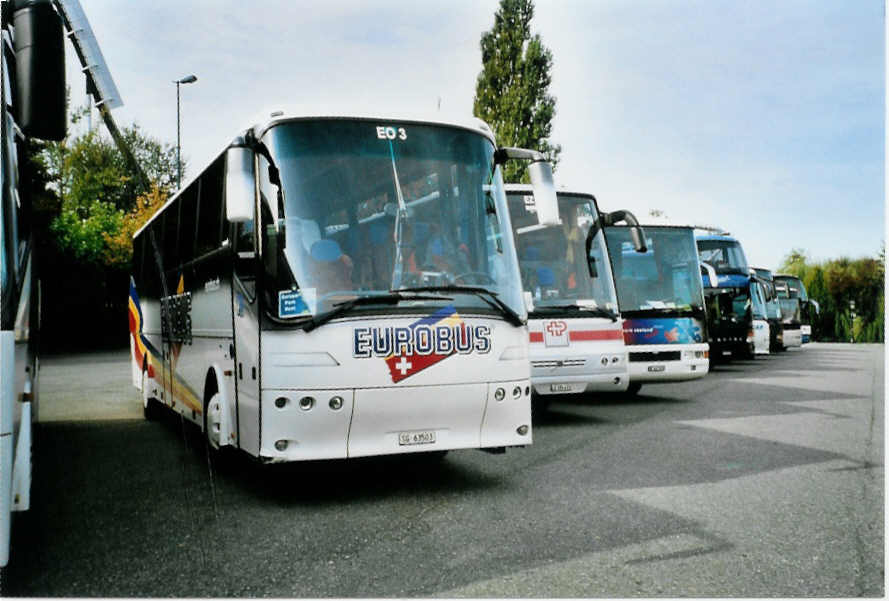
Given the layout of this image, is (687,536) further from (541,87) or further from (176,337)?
(541,87)

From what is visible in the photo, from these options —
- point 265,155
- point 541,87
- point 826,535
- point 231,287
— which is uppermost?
point 541,87

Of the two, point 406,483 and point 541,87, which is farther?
point 541,87

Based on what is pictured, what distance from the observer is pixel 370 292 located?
6.80 meters

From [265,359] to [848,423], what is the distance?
27.1ft

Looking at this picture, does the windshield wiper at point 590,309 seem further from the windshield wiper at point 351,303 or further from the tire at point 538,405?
the windshield wiper at point 351,303

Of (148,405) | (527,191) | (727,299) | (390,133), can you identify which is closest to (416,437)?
(390,133)

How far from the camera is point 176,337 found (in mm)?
10156

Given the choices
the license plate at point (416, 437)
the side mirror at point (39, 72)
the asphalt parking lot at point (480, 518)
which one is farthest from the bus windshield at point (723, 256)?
the side mirror at point (39, 72)

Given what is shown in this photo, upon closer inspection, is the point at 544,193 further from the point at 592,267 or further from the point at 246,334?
the point at 592,267

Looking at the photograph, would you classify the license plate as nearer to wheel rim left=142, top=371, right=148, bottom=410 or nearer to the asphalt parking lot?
the asphalt parking lot

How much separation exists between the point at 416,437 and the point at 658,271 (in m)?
9.33

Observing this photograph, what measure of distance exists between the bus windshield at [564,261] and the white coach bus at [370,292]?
4408 millimetres

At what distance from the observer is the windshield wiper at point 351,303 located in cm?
666

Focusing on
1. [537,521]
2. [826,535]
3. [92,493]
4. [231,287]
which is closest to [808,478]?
[826,535]
